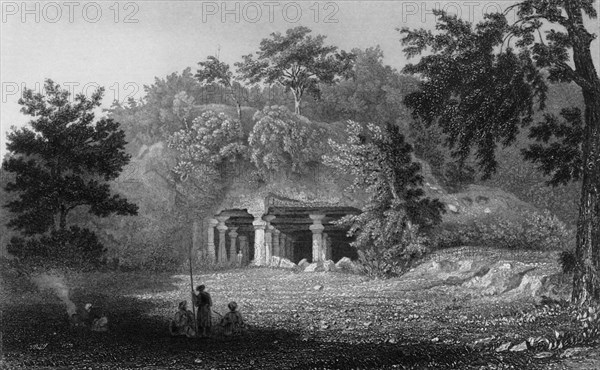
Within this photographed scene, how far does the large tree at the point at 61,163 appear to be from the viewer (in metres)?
6.55

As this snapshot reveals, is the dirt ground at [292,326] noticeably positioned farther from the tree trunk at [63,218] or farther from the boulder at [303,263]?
the tree trunk at [63,218]

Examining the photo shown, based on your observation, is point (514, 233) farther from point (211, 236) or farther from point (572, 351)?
point (211, 236)

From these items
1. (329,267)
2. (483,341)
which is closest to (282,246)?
(329,267)

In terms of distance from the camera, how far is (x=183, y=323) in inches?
237

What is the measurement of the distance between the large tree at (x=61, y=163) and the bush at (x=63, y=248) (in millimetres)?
100

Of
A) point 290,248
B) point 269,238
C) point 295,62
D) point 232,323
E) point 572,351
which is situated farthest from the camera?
point 269,238

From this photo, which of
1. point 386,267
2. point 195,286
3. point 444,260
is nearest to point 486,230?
point 444,260

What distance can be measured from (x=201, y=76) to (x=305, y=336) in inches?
105

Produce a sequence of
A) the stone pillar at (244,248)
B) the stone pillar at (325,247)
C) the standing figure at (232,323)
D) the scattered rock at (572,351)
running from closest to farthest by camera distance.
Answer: the standing figure at (232,323) < the scattered rock at (572,351) < the stone pillar at (244,248) < the stone pillar at (325,247)

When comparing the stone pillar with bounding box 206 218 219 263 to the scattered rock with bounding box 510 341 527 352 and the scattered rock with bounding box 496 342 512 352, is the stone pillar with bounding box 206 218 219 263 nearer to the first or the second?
the scattered rock with bounding box 496 342 512 352

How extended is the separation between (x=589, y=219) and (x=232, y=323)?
3.47 m

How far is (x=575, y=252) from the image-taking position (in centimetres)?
639

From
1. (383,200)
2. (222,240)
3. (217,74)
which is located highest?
(217,74)

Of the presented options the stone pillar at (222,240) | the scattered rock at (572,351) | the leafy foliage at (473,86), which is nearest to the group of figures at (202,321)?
the stone pillar at (222,240)
